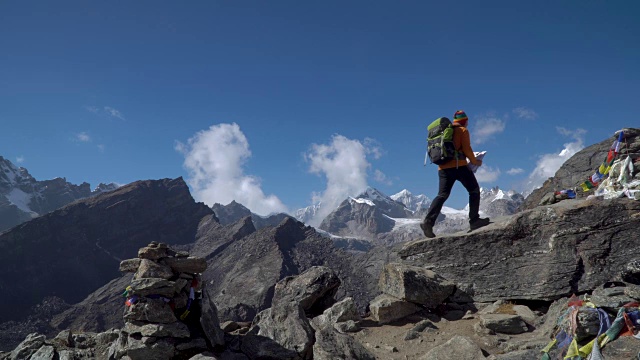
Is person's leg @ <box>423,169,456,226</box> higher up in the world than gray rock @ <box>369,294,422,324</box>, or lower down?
higher up

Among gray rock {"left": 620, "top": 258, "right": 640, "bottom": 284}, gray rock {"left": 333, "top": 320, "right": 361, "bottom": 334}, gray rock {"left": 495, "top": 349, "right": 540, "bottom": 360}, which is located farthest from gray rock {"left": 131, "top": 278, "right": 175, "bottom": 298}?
gray rock {"left": 620, "top": 258, "right": 640, "bottom": 284}

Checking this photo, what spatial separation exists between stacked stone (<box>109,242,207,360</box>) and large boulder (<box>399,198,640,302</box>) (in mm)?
8776

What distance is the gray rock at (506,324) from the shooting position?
10.6 meters

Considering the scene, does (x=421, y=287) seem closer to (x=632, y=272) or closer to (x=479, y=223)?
(x=479, y=223)

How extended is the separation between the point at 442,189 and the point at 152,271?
A: 10.3 metres

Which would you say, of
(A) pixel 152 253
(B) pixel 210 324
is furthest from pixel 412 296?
(A) pixel 152 253

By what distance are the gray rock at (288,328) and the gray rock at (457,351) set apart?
3.40m

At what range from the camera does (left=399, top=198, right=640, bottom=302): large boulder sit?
11203mm

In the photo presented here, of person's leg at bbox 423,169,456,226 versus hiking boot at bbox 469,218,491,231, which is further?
hiking boot at bbox 469,218,491,231

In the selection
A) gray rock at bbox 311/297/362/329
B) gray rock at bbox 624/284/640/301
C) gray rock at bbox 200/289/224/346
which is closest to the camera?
gray rock at bbox 624/284/640/301

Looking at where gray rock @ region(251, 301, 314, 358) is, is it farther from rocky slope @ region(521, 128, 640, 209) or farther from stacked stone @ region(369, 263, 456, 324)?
rocky slope @ region(521, 128, 640, 209)

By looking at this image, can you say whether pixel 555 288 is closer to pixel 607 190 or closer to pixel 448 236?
pixel 448 236

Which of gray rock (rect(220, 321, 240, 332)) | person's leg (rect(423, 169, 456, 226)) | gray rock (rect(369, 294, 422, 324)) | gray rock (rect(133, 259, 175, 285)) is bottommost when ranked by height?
gray rock (rect(220, 321, 240, 332))

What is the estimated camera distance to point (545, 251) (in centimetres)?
1223
